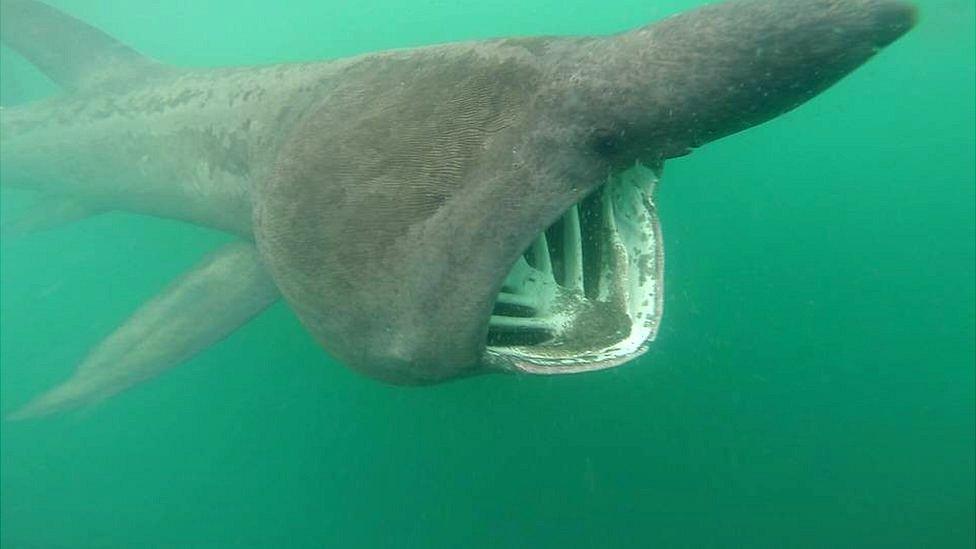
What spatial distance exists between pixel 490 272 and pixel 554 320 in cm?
57

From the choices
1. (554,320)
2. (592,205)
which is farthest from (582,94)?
(554,320)

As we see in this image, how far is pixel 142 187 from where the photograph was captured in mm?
6688

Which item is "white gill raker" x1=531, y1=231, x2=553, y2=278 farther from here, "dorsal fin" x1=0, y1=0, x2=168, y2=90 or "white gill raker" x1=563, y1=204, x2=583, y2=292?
"dorsal fin" x1=0, y1=0, x2=168, y2=90

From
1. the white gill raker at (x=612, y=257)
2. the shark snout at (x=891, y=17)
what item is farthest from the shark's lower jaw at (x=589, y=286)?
the shark snout at (x=891, y=17)

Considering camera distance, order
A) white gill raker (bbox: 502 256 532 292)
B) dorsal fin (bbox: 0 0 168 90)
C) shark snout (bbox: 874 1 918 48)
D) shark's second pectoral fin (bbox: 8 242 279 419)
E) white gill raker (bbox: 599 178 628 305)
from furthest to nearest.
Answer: dorsal fin (bbox: 0 0 168 90)
shark's second pectoral fin (bbox: 8 242 279 419)
white gill raker (bbox: 502 256 532 292)
white gill raker (bbox: 599 178 628 305)
shark snout (bbox: 874 1 918 48)

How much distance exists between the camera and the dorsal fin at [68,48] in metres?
7.43

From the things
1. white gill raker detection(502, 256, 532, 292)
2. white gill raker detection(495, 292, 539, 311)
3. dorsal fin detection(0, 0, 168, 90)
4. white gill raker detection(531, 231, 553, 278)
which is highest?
dorsal fin detection(0, 0, 168, 90)

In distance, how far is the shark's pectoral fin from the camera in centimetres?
801

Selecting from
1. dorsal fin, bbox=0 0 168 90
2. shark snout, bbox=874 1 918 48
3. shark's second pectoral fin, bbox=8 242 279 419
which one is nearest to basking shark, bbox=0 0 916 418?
shark snout, bbox=874 1 918 48

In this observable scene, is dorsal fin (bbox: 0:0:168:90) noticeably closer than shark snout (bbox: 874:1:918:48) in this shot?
No

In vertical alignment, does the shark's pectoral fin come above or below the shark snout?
above

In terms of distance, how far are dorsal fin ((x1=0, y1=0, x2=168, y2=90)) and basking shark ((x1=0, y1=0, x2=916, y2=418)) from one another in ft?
11.9

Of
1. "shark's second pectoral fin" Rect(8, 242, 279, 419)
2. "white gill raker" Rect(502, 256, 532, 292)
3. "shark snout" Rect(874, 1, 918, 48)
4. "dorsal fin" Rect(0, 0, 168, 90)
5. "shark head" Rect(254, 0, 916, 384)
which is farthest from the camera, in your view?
"dorsal fin" Rect(0, 0, 168, 90)

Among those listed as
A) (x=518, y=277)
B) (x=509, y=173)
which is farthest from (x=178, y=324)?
(x=509, y=173)
